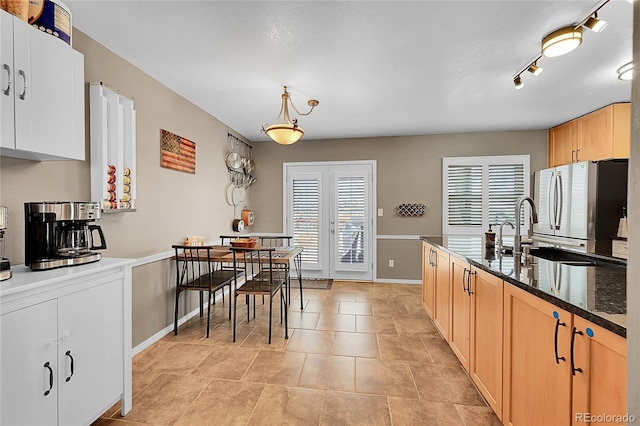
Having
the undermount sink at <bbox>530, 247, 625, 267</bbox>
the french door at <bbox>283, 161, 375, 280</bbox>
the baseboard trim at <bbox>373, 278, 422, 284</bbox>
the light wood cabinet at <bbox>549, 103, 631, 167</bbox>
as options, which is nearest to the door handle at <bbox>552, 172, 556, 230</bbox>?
the light wood cabinet at <bbox>549, 103, 631, 167</bbox>

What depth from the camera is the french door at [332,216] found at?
16.6 feet

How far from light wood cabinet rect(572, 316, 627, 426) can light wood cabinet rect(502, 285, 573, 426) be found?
4 cm

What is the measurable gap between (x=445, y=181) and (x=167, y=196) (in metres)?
4.11

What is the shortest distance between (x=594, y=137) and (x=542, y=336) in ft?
12.5

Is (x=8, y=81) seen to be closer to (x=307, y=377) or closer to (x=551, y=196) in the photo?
(x=307, y=377)

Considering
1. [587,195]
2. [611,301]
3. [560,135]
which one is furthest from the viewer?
[560,135]

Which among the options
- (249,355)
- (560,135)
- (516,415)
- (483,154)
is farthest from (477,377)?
(560,135)

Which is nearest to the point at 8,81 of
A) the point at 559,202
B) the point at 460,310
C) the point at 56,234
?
the point at 56,234

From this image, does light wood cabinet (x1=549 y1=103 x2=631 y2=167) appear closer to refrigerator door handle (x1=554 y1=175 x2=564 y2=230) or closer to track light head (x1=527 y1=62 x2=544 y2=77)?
refrigerator door handle (x1=554 y1=175 x2=564 y2=230)

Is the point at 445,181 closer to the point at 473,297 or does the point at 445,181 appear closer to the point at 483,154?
the point at 483,154

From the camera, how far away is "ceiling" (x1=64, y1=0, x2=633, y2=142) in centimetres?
185

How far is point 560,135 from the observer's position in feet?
14.1

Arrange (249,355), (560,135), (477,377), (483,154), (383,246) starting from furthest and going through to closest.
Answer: (383,246) < (483,154) < (560,135) < (249,355) < (477,377)

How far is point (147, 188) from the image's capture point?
2.69 m
